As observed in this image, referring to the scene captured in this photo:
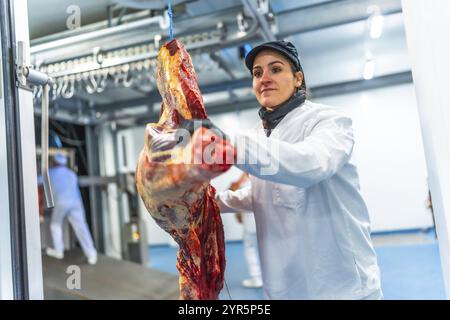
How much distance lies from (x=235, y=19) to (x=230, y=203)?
187 cm

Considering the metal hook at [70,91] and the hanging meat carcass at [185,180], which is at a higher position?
the metal hook at [70,91]

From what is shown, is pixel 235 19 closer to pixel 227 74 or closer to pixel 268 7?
pixel 268 7

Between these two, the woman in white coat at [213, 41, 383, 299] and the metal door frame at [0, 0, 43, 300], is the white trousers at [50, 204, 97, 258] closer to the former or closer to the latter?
the metal door frame at [0, 0, 43, 300]

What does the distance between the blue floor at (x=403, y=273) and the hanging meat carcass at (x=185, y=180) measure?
6.45 ft

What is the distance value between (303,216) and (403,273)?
3.09 m

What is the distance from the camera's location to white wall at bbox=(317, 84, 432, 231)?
3176 millimetres

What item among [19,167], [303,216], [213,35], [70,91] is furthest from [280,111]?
[70,91]

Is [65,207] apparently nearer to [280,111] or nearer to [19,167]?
[19,167]

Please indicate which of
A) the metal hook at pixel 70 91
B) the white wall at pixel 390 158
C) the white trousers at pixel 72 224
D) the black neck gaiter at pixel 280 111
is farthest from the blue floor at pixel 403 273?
the black neck gaiter at pixel 280 111

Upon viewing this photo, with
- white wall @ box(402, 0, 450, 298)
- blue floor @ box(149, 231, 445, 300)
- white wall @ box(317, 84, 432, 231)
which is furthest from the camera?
white wall @ box(317, 84, 432, 231)

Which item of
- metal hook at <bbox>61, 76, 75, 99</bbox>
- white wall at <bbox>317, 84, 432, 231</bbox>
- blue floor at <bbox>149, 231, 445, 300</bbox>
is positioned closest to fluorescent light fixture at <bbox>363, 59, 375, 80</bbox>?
white wall at <bbox>317, 84, 432, 231</bbox>

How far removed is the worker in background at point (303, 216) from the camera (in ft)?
2.56

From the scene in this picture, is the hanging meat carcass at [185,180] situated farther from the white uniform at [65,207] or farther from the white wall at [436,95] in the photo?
the white uniform at [65,207]
